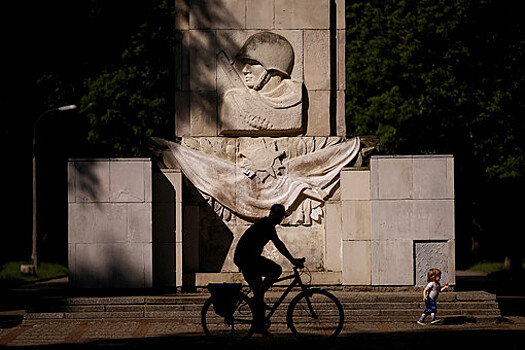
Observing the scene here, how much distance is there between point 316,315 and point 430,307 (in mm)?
3585

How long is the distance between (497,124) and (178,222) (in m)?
14.7

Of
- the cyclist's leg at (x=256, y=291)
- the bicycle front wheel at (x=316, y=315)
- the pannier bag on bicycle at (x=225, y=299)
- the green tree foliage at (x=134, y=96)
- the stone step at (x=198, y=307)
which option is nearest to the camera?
the bicycle front wheel at (x=316, y=315)

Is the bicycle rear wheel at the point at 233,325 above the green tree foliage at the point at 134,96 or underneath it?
Result: underneath

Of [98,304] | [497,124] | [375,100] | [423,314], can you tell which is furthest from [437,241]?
[375,100]

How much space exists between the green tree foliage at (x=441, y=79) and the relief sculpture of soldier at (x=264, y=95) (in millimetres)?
12489

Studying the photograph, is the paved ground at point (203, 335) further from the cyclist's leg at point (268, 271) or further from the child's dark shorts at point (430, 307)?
the cyclist's leg at point (268, 271)

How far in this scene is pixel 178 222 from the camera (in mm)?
20422

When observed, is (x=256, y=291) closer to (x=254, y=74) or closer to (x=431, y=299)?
(x=431, y=299)

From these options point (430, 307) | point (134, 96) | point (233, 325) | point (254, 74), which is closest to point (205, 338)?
point (233, 325)

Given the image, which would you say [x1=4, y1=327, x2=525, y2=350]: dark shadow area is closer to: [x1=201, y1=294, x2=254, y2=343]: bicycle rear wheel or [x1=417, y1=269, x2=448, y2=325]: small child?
[x1=201, y1=294, x2=254, y2=343]: bicycle rear wheel

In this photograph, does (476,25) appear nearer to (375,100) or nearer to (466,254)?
(375,100)

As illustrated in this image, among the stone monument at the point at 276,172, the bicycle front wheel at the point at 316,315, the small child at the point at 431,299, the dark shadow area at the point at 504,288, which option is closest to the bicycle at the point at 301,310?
the bicycle front wheel at the point at 316,315

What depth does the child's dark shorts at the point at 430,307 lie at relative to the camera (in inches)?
717

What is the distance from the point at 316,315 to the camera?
602 inches
